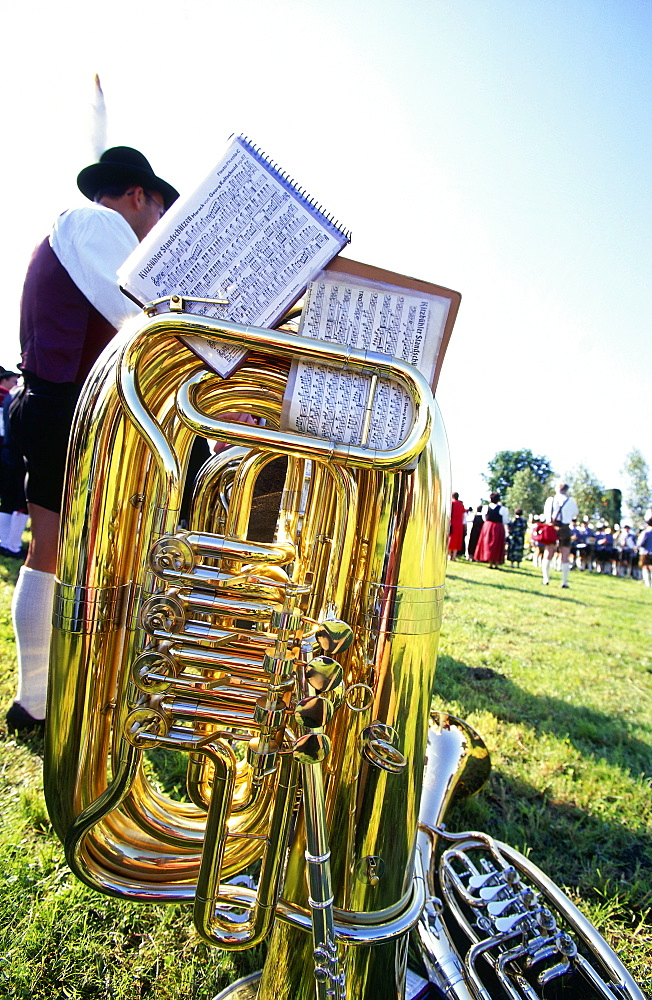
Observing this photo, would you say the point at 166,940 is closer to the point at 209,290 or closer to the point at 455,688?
the point at 209,290

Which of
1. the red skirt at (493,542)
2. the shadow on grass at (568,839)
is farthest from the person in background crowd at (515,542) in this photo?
the shadow on grass at (568,839)

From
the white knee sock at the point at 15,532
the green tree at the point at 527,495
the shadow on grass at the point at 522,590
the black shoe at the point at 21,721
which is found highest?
the green tree at the point at 527,495

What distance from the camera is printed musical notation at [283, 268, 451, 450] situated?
0.90 m

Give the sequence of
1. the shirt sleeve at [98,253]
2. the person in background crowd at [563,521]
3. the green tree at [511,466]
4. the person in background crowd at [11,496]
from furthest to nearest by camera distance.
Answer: the green tree at [511,466] < the person in background crowd at [563,521] < the person in background crowd at [11,496] < the shirt sleeve at [98,253]

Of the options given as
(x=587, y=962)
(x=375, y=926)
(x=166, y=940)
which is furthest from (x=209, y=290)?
(x=587, y=962)

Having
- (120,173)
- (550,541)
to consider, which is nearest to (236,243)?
(120,173)

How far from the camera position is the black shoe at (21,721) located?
6.35ft

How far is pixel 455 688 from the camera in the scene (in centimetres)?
313

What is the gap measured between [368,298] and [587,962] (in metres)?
1.59

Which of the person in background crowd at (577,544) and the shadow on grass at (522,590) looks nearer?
the shadow on grass at (522,590)

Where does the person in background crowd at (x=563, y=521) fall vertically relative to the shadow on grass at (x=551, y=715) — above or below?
above

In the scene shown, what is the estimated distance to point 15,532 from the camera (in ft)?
17.9

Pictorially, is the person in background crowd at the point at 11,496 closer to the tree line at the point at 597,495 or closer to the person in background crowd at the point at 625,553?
the person in background crowd at the point at 625,553

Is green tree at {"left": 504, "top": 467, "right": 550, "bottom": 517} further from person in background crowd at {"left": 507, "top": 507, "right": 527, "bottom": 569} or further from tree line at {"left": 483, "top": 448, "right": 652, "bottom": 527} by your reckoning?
person in background crowd at {"left": 507, "top": 507, "right": 527, "bottom": 569}
